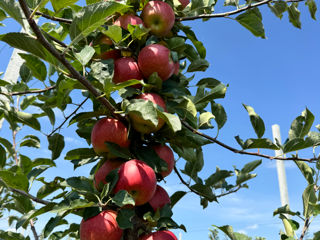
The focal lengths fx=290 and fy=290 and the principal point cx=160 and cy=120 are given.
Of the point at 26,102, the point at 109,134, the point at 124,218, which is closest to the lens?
the point at 124,218

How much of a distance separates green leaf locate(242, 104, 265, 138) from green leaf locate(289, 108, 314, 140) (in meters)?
0.08

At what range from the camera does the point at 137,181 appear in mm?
670

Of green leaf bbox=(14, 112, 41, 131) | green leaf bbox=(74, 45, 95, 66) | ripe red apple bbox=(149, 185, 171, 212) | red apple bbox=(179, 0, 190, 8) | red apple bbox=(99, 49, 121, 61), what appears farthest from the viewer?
red apple bbox=(179, 0, 190, 8)

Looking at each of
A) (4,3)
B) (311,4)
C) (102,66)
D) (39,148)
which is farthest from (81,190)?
(311,4)

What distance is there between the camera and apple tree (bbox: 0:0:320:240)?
633mm

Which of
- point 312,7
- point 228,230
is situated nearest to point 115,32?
point 228,230

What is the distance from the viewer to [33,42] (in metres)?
0.57

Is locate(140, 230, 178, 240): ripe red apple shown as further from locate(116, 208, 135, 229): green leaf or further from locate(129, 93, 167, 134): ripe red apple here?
locate(129, 93, 167, 134): ripe red apple

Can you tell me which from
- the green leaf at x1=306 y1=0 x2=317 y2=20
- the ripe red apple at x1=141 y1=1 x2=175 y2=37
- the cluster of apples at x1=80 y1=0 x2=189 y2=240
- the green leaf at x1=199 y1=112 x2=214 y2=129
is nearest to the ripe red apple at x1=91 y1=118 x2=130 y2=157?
the cluster of apples at x1=80 y1=0 x2=189 y2=240

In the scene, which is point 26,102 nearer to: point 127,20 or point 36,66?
point 36,66

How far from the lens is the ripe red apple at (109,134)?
74 centimetres

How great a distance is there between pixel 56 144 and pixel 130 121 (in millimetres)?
343

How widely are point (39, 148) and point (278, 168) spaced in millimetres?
3192

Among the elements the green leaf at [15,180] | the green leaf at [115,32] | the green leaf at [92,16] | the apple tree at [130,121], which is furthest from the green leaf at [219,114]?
the green leaf at [15,180]
